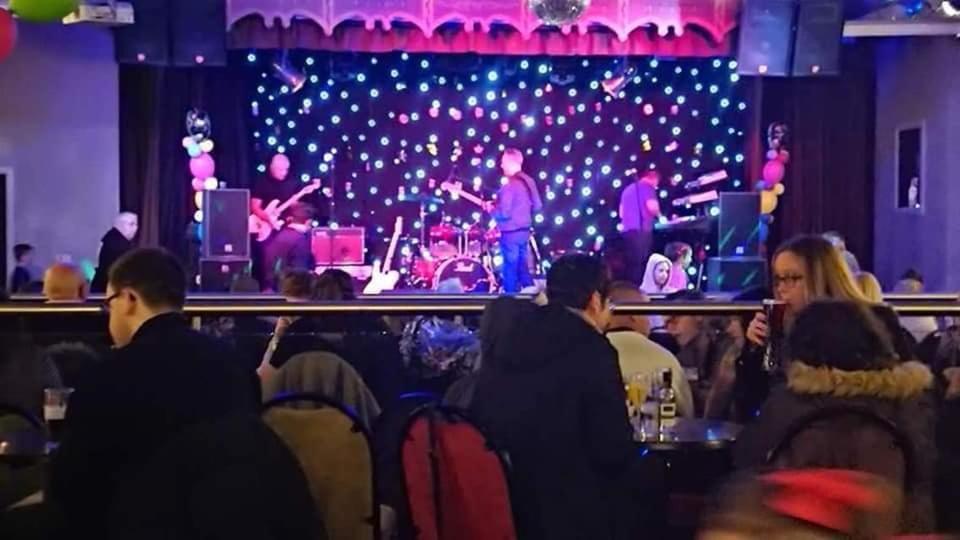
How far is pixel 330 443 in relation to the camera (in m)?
3.93

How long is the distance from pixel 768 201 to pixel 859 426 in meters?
10.7

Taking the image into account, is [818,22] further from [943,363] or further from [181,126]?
[943,363]

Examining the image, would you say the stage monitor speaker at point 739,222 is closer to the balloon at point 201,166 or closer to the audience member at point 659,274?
the audience member at point 659,274

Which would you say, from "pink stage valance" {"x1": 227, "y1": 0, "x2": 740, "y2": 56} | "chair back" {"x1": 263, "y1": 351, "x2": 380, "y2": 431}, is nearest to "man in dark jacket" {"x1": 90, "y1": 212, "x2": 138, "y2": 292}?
"pink stage valance" {"x1": 227, "y1": 0, "x2": 740, "y2": 56}

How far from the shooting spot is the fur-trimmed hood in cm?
360

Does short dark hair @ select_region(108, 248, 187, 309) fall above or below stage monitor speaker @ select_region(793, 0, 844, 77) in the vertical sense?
below

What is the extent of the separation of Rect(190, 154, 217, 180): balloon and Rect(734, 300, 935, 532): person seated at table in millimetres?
10640

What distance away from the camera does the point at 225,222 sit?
42.8 ft

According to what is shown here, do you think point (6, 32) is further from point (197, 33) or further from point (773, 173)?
point (773, 173)

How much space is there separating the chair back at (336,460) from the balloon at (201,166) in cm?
1005

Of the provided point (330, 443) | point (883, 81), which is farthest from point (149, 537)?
point (883, 81)

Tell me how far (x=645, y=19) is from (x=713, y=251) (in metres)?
2.60

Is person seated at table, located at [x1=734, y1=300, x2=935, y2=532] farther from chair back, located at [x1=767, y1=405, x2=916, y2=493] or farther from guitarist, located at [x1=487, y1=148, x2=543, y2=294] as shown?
guitarist, located at [x1=487, y1=148, x2=543, y2=294]

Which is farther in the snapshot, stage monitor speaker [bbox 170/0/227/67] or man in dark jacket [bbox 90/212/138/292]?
stage monitor speaker [bbox 170/0/227/67]
